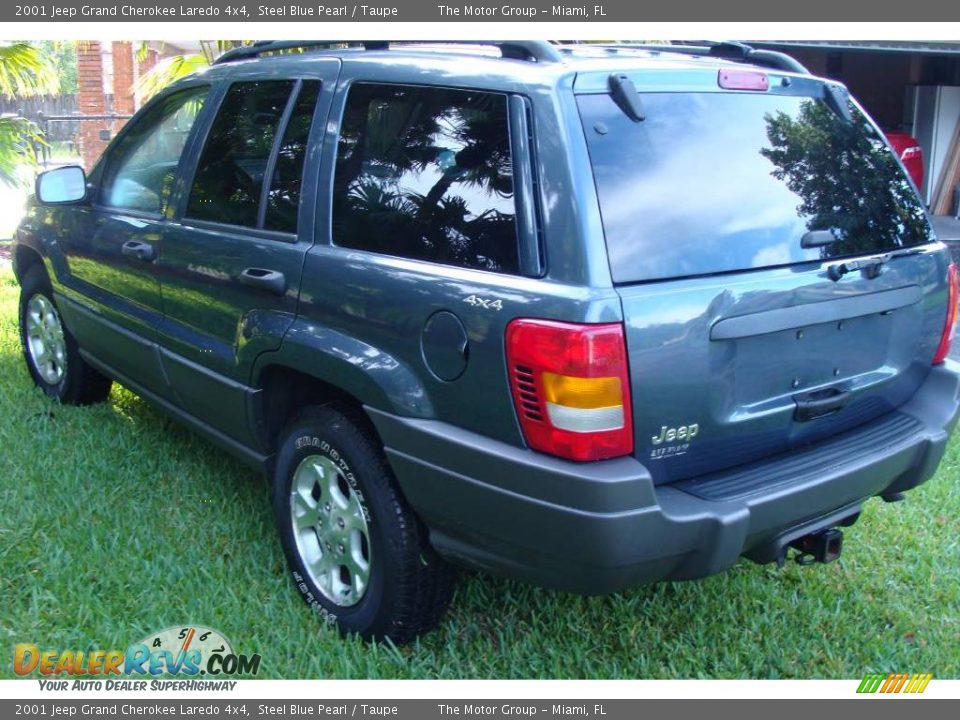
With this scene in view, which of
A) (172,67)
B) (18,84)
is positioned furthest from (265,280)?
(18,84)

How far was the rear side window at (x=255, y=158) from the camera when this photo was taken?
11.0 ft

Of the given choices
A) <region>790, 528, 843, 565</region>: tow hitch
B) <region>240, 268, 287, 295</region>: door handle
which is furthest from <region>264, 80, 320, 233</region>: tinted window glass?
<region>790, 528, 843, 565</region>: tow hitch

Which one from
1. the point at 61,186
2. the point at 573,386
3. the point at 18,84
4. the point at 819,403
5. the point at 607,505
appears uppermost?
the point at 18,84

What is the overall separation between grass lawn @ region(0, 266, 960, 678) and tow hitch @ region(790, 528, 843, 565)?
16.2 inches

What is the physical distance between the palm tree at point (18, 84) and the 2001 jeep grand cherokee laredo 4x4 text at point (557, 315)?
517 centimetres

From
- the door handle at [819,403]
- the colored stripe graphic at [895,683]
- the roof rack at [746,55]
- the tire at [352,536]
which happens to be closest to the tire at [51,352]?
the tire at [352,536]

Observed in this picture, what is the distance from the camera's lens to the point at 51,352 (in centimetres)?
549

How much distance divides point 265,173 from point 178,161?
0.75m

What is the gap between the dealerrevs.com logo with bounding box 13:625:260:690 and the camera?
3.06 metres

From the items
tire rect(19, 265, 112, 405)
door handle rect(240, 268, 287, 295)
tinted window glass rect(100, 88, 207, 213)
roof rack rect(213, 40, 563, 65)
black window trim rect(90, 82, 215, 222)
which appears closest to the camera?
roof rack rect(213, 40, 563, 65)

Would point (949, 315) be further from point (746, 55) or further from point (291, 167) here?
point (291, 167)

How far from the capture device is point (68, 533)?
12.7 feet

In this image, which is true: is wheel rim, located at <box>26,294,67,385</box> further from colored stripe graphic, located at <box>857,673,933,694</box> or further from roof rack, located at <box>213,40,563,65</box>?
colored stripe graphic, located at <box>857,673,933,694</box>

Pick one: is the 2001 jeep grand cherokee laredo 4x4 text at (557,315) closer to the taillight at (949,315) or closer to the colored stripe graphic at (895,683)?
the taillight at (949,315)
